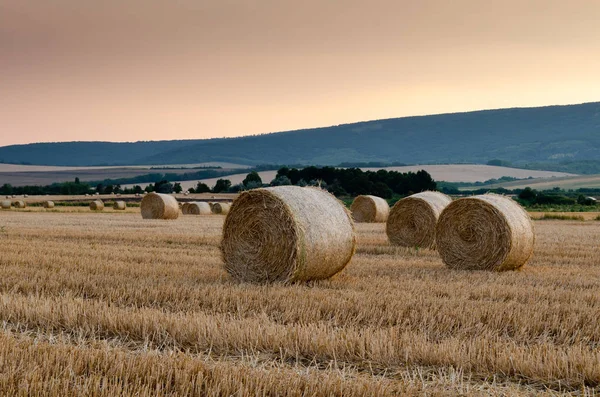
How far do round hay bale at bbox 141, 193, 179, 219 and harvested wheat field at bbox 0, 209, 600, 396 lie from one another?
19.2 m

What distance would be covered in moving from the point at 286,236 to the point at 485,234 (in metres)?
4.38

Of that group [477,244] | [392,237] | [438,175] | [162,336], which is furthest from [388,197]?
[438,175]

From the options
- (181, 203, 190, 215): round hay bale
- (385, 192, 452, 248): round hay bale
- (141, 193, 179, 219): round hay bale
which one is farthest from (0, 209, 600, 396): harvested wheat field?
(181, 203, 190, 215): round hay bale

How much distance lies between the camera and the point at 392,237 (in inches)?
711

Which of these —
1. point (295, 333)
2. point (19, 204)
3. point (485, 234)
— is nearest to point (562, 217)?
point (485, 234)

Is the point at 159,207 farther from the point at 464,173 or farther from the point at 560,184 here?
the point at 464,173

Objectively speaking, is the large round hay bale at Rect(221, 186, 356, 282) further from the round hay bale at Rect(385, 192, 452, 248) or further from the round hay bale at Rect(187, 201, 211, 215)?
the round hay bale at Rect(187, 201, 211, 215)

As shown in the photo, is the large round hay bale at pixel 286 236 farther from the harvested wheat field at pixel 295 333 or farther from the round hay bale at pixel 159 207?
the round hay bale at pixel 159 207

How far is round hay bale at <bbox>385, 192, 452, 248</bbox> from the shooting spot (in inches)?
692

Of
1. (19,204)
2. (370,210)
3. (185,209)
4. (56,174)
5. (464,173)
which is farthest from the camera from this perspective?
(56,174)

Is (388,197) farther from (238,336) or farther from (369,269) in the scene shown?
(238,336)

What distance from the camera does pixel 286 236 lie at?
421 inches

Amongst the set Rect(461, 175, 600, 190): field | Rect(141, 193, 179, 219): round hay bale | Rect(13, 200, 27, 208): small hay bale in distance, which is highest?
Rect(141, 193, 179, 219): round hay bale

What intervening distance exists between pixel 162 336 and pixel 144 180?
9412 centimetres
